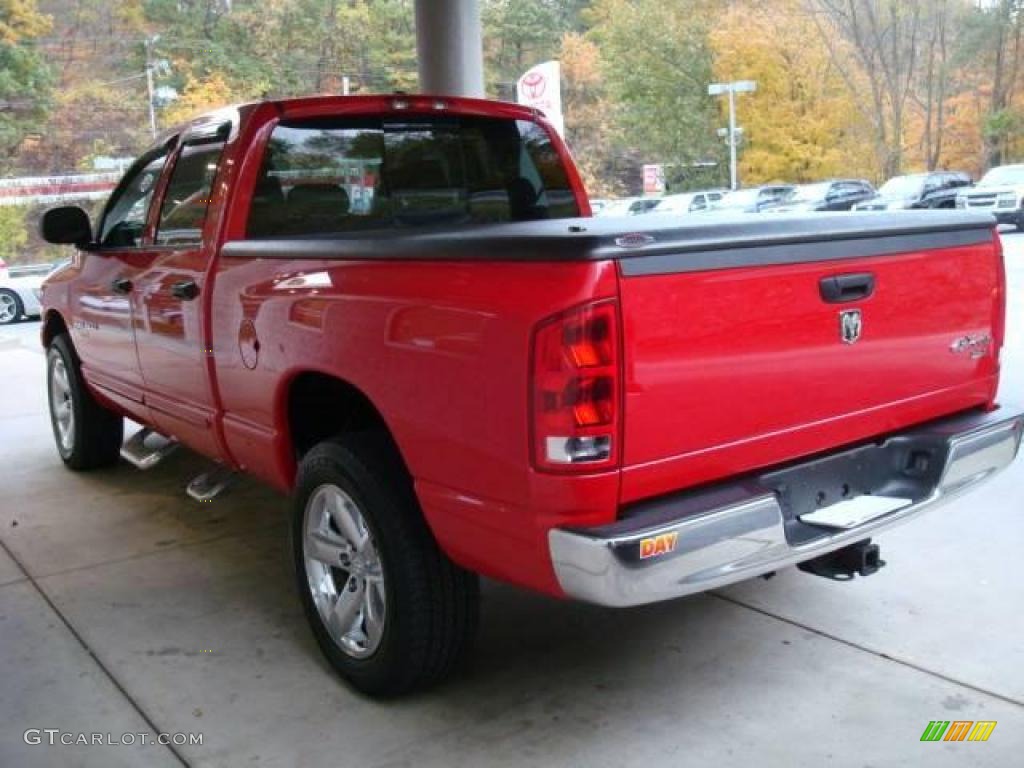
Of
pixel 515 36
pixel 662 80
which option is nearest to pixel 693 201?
pixel 662 80

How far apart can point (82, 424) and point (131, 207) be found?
1646mm

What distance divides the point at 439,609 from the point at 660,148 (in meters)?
33.9

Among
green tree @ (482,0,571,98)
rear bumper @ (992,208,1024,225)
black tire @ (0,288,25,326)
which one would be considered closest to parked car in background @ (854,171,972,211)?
rear bumper @ (992,208,1024,225)

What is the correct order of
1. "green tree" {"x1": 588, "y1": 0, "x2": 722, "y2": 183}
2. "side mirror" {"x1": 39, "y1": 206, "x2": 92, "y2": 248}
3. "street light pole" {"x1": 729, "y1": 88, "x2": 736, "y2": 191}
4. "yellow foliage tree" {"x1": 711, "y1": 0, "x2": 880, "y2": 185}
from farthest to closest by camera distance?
"green tree" {"x1": 588, "y1": 0, "x2": 722, "y2": 183} → "yellow foliage tree" {"x1": 711, "y1": 0, "x2": 880, "y2": 185} → "street light pole" {"x1": 729, "y1": 88, "x2": 736, "y2": 191} → "side mirror" {"x1": 39, "y1": 206, "x2": 92, "y2": 248}

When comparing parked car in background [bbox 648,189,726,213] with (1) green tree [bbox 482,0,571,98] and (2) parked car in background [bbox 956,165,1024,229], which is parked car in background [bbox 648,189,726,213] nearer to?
(2) parked car in background [bbox 956,165,1024,229]

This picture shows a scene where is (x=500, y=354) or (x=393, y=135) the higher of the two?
(x=393, y=135)

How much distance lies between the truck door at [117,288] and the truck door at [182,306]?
0.53ft

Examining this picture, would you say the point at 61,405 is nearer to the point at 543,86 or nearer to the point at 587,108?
the point at 543,86

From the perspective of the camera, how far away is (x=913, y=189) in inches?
1107

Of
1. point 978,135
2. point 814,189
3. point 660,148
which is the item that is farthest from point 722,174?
point 978,135

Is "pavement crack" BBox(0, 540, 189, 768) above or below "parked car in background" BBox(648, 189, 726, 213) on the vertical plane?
below

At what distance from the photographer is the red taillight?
251 centimetres

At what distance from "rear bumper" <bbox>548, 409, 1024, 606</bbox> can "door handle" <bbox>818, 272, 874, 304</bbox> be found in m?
0.49

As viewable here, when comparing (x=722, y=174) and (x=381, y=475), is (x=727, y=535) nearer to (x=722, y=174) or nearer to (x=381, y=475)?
(x=381, y=475)
